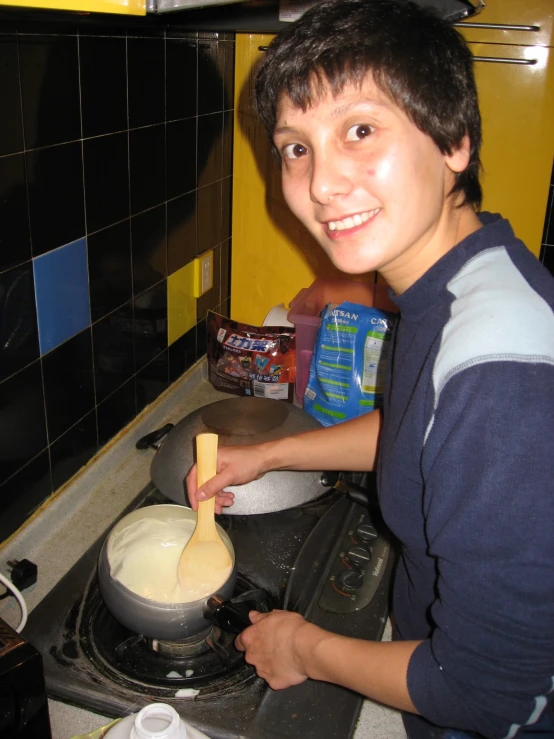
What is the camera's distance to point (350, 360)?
4.41ft

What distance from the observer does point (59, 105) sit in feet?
3.07

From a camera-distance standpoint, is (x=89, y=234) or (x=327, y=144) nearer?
(x=327, y=144)

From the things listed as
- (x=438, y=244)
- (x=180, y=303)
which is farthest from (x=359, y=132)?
(x=180, y=303)

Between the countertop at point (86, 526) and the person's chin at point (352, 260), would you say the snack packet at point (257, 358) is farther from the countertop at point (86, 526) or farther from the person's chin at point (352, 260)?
the person's chin at point (352, 260)

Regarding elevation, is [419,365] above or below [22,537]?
above

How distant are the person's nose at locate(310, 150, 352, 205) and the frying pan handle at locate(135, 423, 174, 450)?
734 millimetres

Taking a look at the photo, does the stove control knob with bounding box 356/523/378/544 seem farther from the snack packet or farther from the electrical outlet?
the electrical outlet

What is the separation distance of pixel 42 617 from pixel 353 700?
40 cm

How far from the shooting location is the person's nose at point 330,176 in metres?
0.62

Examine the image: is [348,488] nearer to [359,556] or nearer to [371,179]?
[359,556]

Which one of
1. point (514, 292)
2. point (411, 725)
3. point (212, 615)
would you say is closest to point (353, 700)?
point (411, 725)

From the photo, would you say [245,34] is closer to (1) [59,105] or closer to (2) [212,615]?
(1) [59,105]

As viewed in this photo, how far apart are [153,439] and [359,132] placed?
795 mm

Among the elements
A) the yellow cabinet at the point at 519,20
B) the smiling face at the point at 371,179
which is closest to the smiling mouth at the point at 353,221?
the smiling face at the point at 371,179
